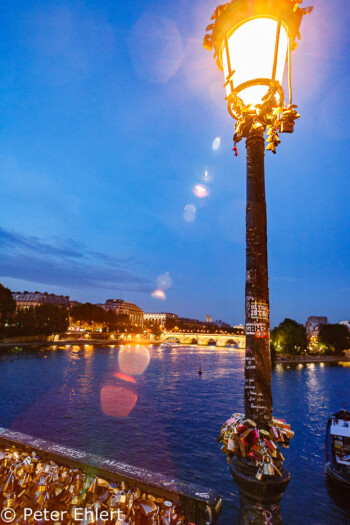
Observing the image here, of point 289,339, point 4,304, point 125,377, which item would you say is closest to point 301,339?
point 289,339

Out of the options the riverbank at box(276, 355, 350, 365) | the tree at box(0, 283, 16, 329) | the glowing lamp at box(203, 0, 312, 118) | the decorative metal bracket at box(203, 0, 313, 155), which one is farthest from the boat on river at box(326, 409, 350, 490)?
the tree at box(0, 283, 16, 329)

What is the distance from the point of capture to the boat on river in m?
18.2

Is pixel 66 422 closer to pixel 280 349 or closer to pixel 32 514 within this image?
pixel 32 514

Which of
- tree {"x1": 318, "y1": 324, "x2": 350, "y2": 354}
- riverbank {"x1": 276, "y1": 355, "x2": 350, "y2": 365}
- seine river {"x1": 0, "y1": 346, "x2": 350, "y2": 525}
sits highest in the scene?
tree {"x1": 318, "y1": 324, "x2": 350, "y2": 354}

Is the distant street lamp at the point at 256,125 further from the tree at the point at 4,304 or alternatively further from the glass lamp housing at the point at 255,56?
the tree at the point at 4,304

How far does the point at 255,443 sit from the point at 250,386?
0.53 m

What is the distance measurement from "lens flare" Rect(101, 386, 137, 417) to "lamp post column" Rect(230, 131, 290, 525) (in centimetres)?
3252

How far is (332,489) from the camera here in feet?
62.6

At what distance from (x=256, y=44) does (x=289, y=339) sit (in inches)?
4168

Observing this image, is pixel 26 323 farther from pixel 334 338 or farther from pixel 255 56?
pixel 255 56

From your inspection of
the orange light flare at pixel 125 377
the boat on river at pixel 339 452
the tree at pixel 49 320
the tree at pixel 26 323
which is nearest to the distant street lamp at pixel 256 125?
the boat on river at pixel 339 452

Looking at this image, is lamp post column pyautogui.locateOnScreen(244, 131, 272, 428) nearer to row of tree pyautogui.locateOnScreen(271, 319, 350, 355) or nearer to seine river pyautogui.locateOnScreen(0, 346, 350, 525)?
seine river pyautogui.locateOnScreen(0, 346, 350, 525)

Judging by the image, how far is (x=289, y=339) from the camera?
9944 centimetres

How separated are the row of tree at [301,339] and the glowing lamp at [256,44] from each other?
104m
